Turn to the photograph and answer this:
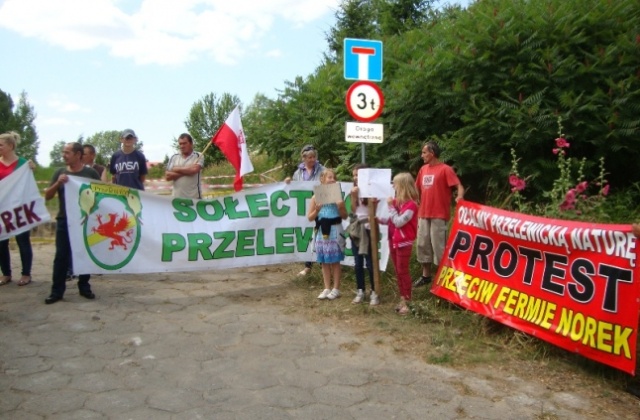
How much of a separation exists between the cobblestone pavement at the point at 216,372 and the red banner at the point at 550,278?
1.92ft

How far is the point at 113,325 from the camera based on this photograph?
5.48 m

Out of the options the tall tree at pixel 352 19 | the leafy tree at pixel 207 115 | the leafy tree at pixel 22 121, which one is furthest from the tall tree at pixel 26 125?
the tall tree at pixel 352 19

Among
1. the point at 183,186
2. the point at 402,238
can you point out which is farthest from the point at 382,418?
the point at 183,186

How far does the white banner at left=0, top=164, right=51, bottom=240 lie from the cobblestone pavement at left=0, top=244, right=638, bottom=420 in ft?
2.83

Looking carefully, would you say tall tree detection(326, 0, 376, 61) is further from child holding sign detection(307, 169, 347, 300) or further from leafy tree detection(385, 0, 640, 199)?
child holding sign detection(307, 169, 347, 300)

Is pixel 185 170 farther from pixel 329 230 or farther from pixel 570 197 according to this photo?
pixel 570 197

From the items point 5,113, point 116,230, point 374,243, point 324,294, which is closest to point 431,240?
point 374,243

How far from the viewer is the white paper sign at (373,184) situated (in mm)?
5934

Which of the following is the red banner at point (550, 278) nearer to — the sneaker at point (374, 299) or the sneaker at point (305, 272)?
the sneaker at point (374, 299)

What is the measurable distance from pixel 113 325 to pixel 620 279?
4.62m

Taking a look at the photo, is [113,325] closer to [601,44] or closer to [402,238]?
[402,238]

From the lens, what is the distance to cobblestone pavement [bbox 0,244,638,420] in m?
3.71

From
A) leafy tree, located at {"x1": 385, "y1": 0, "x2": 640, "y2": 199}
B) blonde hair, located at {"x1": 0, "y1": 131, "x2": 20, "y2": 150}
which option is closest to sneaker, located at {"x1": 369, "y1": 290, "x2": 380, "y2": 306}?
leafy tree, located at {"x1": 385, "y1": 0, "x2": 640, "y2": 199}

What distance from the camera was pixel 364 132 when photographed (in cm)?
615
